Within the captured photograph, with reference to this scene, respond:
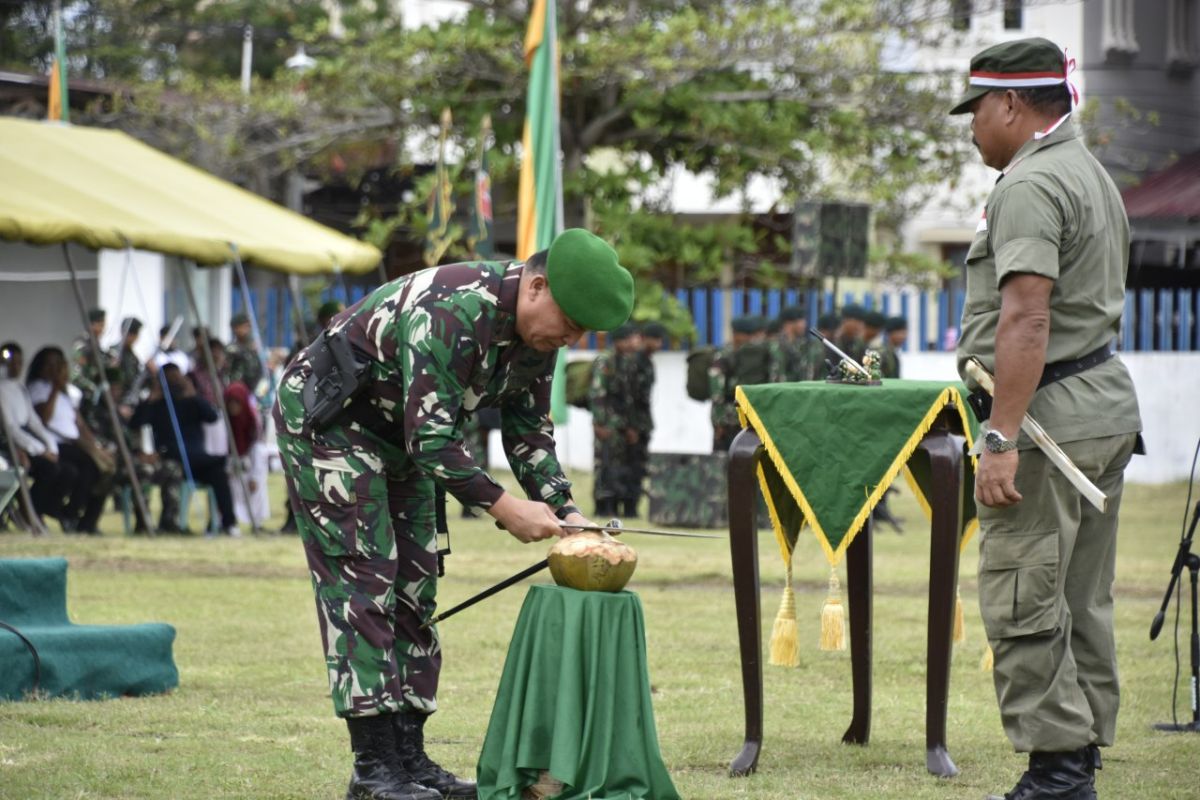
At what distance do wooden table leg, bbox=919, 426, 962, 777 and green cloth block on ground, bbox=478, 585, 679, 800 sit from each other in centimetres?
117

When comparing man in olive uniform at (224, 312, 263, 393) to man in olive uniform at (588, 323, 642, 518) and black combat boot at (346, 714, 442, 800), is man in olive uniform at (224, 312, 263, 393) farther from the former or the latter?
black combat boot at (346, 714, 442, 800)

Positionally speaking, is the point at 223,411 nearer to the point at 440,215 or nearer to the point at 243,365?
the point at 243,365

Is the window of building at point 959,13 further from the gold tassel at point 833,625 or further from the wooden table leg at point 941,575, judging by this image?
the gold tassel at point 833,625

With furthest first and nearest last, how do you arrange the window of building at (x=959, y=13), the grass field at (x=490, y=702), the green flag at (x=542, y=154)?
the window of building at (x=959, y=13) → the green flag at (x=542, y=154) → the grass field at (x=490, y=702)

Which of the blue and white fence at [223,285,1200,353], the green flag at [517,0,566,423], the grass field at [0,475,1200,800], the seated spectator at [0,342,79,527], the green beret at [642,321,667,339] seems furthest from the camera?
the blue and white fence at [223,285,1200,353]

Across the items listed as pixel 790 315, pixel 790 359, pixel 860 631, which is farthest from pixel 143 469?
pixel 860 631

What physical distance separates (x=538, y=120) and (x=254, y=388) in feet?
12.2

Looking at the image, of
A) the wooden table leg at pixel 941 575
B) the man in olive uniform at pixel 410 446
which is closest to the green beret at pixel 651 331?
the wooden table leg at pixel 941 575

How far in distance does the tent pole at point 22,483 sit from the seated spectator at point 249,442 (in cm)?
180

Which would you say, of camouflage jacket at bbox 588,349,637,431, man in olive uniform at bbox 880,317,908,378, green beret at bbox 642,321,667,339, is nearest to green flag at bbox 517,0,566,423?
camouflage jacket at bbox 588,349,637,431

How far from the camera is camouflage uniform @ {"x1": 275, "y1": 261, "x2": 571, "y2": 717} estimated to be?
503 cm

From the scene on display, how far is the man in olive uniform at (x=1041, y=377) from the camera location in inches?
193

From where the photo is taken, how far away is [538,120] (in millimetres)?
16125

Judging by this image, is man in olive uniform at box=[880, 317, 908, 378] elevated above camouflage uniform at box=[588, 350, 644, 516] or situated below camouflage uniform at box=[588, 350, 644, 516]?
above
